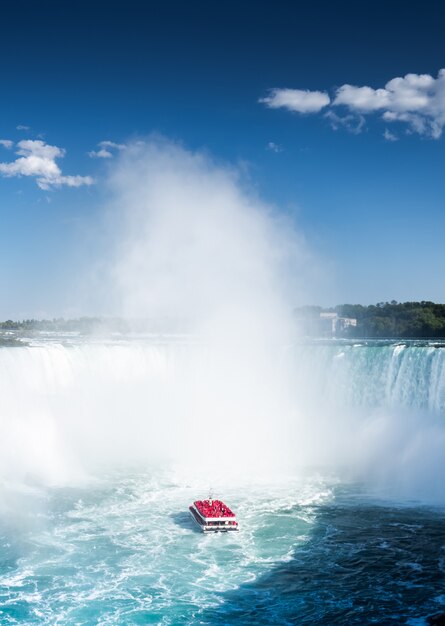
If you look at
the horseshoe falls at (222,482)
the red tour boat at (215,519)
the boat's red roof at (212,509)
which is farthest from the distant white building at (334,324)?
the red tour boat at (215,519)

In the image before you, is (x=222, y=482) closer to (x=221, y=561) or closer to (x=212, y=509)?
(x=212, y=509)

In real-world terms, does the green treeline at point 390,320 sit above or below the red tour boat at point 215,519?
above

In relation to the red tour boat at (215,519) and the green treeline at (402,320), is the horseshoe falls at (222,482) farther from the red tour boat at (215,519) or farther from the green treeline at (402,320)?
the green treeline at (402,320)

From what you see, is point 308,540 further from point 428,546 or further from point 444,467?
point 444,467

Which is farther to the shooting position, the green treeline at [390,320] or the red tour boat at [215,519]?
the green treeline at [390,320]

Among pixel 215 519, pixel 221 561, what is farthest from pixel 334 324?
pixel 221 561

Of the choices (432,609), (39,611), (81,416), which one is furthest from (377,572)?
(81,416)

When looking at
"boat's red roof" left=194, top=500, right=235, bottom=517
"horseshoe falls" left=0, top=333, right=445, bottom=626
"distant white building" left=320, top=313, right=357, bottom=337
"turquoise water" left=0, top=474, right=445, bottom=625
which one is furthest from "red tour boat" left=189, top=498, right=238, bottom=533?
"distant white building" left=320, top=313, right=357, bottom=337

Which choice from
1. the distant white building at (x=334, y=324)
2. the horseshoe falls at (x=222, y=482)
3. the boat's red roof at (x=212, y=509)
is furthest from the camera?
the distant white building at (x=334, y=324)
